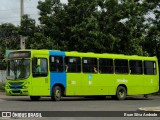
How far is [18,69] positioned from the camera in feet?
85.3

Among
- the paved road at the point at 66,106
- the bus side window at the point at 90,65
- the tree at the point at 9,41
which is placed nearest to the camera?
the paved road at the point at 66,106

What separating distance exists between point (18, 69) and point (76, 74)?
11.8 ft

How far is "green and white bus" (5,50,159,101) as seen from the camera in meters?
25.8

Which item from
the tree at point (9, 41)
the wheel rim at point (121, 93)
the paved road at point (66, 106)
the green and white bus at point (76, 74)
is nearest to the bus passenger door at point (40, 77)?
the green and white bus at point (76, 74)

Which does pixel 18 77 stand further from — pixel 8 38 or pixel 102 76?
pixel 8 38

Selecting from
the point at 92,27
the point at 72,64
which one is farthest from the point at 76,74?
the point at 92,27

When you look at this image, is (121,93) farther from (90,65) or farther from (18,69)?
(18,69)

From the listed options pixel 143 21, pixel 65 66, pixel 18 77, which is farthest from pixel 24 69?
pixel 143 21

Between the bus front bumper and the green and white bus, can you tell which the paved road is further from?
the green and white bus

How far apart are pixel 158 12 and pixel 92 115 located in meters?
25.3

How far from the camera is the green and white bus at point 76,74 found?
84.5ft

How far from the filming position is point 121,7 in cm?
3872

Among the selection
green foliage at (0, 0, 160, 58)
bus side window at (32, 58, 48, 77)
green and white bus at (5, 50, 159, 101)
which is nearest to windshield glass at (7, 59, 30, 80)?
green and white bus at (5, 50, 159, 101)

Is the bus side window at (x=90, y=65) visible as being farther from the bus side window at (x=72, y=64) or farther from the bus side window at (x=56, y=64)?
the bus side window at (x=56, y=64)
